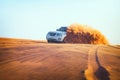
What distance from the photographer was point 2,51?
5492mm

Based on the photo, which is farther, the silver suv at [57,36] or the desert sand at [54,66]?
the silver suv at [57,36]

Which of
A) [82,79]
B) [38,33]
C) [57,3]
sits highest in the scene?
[57,3]

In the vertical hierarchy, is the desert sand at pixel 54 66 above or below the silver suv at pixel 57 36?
below

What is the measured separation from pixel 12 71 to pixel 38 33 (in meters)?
2.75

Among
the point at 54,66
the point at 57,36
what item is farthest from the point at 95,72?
the point at 57,36

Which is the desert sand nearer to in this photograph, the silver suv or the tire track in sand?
the tire track in sand

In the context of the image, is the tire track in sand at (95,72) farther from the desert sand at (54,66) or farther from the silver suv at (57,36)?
the silver suv at (57,36)

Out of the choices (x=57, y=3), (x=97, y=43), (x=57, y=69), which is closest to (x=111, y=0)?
(x=57, y=3)

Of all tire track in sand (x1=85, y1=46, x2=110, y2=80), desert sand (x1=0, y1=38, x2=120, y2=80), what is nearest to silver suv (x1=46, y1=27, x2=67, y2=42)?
desert sand (x1=0, y1=38, x2=120, y2=80)

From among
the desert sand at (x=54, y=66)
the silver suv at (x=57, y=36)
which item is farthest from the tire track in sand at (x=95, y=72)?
the silver suv at (x=57, y=36)

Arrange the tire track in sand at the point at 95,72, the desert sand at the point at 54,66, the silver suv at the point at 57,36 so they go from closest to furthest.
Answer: the desert sand at the point at 54,66
the tire track in sand at the point at 95,72
the silver suv at the point at 57,36

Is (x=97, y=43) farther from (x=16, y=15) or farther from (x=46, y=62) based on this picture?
(x=46, y=62)

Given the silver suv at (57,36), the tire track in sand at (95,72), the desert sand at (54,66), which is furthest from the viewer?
the silver suv at (57,36)

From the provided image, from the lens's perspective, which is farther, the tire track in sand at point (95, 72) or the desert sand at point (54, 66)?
the tire track in sand at point (95, 72)
